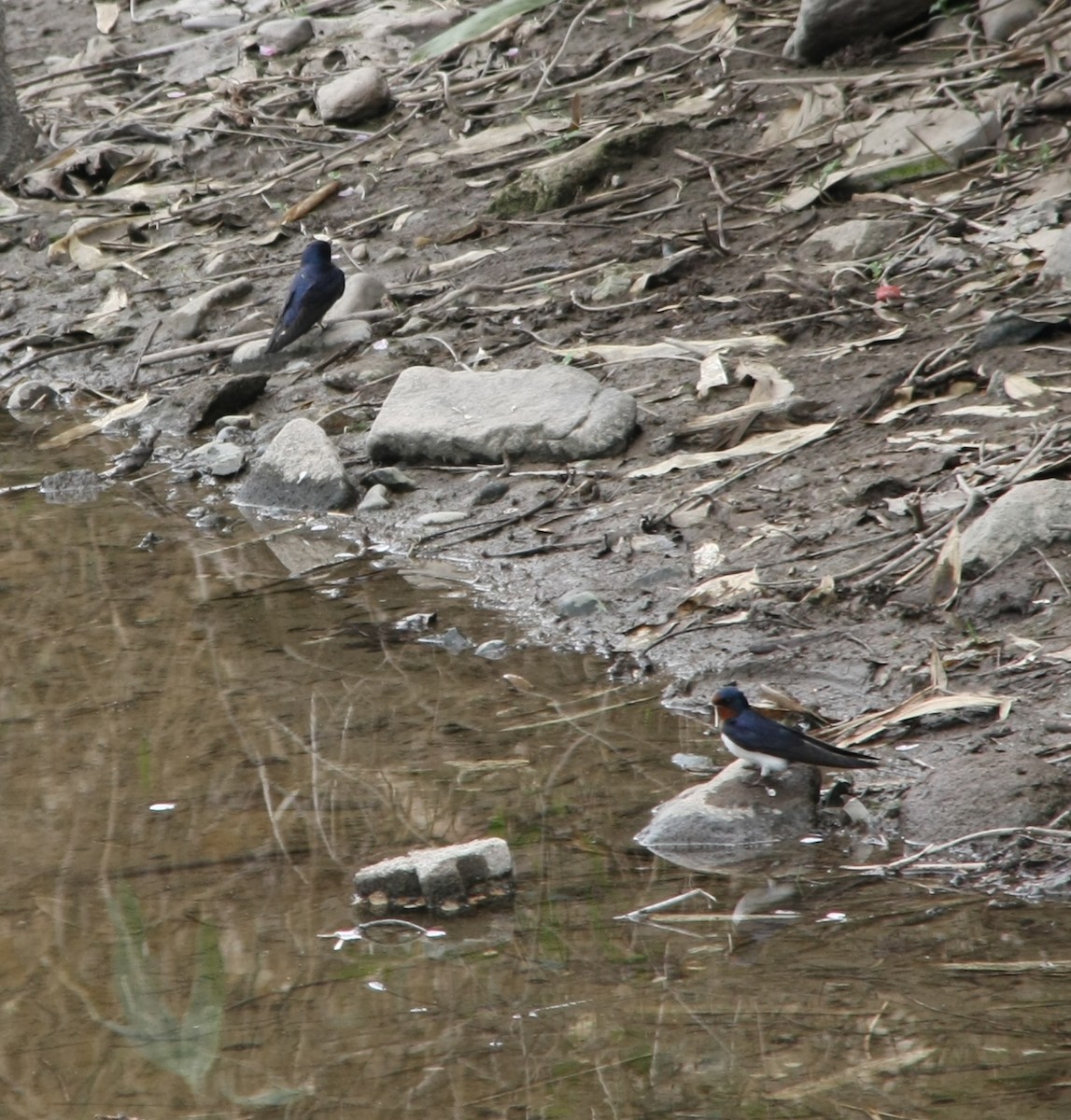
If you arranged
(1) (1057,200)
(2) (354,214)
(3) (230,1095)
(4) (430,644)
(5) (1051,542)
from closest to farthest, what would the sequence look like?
(3) (230,1095) < (5) (1051,542) < (4) (430,644) < (1) (1057,200) < (2) (354,214)

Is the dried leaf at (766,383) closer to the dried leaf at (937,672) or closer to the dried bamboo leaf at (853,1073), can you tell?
the dried leaf at (937,672)

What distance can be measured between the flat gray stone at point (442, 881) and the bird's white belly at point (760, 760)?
60 centimetres

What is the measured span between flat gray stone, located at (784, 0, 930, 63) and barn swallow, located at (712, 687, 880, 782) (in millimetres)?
5670

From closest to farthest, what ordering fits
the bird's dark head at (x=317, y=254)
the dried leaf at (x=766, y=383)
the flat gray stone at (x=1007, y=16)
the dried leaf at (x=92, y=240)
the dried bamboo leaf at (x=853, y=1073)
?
the dried bamboo leaf at (x=853, y=1073)
the dried leaf at (x=766, y=383)
the bird's dark head at (x=317, y=254)
the flat gray stone at (x=1007, y=16)
the dried leaf at (x=92, y=240)

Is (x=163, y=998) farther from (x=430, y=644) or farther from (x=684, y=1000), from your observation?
(x=430, y=644)

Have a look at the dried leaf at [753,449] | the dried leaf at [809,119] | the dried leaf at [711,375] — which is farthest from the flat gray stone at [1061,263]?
the dried leaf at [809,119]

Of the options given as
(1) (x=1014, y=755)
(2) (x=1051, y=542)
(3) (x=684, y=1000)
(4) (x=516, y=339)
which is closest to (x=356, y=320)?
(4) (x=516, y=339)

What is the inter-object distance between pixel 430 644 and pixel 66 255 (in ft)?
17.6

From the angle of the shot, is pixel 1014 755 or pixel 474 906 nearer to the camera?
pixel 474 906

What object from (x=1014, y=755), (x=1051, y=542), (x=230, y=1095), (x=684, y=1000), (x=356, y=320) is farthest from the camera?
(x=356, y=320)

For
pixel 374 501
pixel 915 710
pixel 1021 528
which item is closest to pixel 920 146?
pixel 374 501

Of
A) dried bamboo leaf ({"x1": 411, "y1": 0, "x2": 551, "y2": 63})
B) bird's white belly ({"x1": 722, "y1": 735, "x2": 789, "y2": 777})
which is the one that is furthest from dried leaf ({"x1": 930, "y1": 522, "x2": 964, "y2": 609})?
dried bamboo leaf ({"x1": 411, "y1": 0, "x2": 551, "y2": 63})

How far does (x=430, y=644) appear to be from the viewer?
5094 mm

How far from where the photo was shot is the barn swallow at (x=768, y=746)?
12.1 feet
